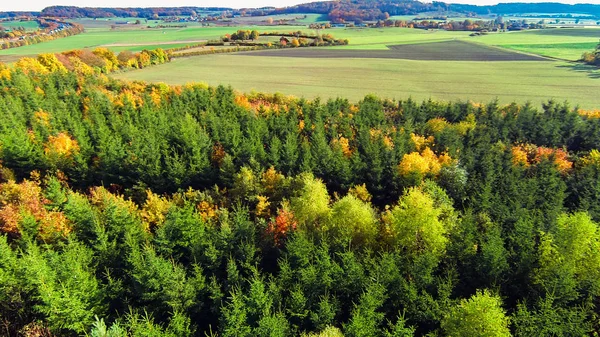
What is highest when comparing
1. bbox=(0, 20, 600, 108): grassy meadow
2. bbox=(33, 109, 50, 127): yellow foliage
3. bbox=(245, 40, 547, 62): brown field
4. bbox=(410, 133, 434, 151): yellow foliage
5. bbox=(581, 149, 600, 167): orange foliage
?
bbox=(245, 40, 547, 62): brown field

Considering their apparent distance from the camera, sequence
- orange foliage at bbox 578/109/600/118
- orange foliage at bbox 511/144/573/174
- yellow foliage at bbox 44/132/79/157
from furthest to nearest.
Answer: orange foliage at bbox 578/109/600/118 < orange foliage at bbox 511/144/573/174 < yellow foliage at bbox 44/132/79/157

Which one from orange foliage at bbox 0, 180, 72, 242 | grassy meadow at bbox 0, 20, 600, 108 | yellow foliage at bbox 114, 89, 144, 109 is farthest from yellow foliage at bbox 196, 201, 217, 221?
grassy meadow at bbox 0, 20, 600, 108

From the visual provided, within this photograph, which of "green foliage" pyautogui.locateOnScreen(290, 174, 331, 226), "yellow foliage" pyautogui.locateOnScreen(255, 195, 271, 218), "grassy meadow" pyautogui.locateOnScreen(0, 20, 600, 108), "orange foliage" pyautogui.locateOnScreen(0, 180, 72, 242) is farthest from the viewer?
"grassy meadow" pyautogui.locateOnScreen(0, 20, 600, 108)

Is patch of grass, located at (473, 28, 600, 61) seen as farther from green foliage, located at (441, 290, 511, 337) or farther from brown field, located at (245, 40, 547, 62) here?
green foliage, located at (441, 290, 511, 337)

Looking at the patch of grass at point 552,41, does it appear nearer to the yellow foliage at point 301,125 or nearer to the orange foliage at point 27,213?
the yellow foliage at point 301,125

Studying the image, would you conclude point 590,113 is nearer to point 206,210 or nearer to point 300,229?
point 300,229

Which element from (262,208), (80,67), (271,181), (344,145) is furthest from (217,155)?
(80,67)

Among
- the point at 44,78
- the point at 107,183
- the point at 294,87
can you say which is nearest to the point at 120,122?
the point at 107,183

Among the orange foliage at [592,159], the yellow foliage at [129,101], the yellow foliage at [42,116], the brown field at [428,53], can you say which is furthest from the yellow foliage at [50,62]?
the orange foliage at [592,159]
